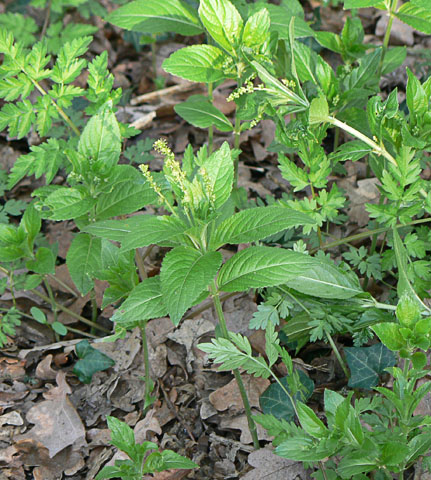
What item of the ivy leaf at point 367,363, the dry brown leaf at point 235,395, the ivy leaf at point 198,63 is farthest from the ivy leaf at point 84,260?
the ivy leaf at point 367,363

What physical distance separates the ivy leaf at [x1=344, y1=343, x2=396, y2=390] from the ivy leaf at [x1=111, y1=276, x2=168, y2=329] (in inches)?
37.2

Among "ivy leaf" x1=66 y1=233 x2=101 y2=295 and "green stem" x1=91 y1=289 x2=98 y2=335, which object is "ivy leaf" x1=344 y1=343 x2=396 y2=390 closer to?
"ivy leaf" x1=66 y1=233 x2=101 y2=295

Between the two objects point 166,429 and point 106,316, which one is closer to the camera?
point 166,429

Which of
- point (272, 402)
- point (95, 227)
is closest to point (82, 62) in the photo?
point (95, 227)

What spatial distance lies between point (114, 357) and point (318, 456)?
1.48m

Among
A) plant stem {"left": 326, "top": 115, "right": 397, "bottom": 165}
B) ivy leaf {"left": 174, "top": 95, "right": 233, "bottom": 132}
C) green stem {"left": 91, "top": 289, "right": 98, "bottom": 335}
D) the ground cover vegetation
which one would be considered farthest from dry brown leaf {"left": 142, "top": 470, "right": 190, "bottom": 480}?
ivy leaf {"left": 174, "top": 95, "right": 233, "bottom": 132}

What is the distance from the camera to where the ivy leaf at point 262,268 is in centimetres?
192

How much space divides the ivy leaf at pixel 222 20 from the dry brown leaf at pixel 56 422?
1976mm

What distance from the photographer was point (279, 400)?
241 cm

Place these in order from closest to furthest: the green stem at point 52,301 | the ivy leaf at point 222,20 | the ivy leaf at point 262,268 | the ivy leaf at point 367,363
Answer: the ivy leaf at point 262,268, the ivy leaf at point 367,363, the ivy leaf at point 222,20, the green stem at point 52,301

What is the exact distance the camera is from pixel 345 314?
2.41 metres

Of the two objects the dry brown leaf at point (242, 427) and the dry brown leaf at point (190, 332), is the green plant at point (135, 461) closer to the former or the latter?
the dry brown leaf at point (242, 427)

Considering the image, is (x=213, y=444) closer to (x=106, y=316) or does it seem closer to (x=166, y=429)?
(x=166, y=429)

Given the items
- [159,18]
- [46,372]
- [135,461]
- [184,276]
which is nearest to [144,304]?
[184,276]
